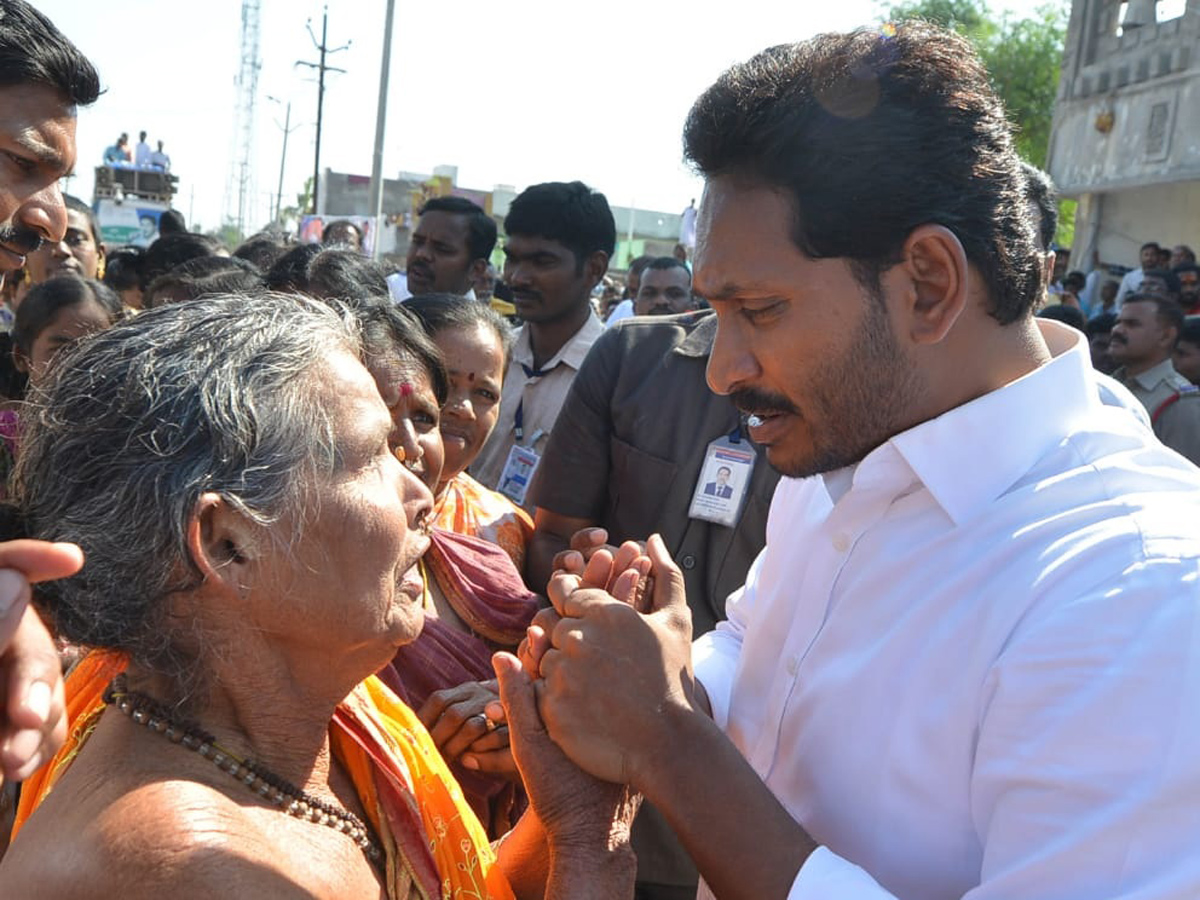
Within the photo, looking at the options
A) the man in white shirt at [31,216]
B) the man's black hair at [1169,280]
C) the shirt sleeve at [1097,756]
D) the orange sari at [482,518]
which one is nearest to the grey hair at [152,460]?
the man in white shirt at [31,216]

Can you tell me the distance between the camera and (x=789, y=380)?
78.2 inches

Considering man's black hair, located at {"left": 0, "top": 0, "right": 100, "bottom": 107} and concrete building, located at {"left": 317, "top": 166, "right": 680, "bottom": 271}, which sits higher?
concrete building, located at {"left": 317, "top": 166, "right": 680, "bottom": 271}

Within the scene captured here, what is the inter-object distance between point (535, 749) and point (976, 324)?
3.48ft

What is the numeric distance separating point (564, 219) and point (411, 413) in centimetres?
243

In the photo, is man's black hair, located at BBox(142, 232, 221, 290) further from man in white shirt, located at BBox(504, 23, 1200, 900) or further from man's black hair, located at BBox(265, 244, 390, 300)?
man in white shirt, located at BBox(504, 23, 1200, 900)

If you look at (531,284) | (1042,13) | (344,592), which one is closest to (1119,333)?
(531,284)

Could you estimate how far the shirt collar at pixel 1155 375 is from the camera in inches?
308

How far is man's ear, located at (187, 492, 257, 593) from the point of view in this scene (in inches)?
70.0

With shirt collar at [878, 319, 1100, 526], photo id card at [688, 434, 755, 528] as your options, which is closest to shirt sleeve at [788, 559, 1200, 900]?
shirt collar at [878, 319, 1100, 526]

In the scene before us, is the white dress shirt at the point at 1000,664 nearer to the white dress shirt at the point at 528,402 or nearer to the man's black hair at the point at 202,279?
the white dress shirt at the point at 528,402

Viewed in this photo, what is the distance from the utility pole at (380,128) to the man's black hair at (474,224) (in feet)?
34.5

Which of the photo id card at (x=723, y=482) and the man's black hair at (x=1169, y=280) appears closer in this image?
the photo id card at (x=723, y=482)

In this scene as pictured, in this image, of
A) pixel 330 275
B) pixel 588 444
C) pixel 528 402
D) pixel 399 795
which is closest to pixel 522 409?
pixel 528 402

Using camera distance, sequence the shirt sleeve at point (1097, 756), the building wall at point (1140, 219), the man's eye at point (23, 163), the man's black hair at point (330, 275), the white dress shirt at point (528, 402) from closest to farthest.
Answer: the shirt sleeve at point (1097, 756), the man's eye at point (23, 163), the man's black hair at point (330, 275), the white dress shirt at point (528, 402), the building wall at point (1140, 219)
